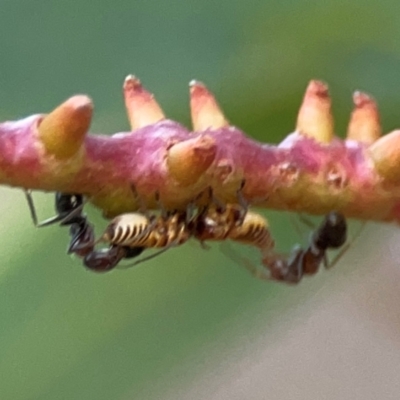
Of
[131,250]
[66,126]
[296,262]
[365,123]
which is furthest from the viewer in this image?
[296,262]

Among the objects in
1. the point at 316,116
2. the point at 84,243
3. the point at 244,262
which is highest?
the point at 316,116

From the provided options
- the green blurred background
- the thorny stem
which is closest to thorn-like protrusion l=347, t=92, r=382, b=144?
the thorny stem

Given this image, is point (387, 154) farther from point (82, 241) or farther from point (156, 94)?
point (156, 94)

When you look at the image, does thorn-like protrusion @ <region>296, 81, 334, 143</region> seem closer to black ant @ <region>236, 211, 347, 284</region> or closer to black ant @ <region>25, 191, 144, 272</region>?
black ant @ <region>25, 191, 144, 272</region>

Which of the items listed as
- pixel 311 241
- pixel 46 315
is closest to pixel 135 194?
pixel 311 241

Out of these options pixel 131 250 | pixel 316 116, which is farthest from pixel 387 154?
pixel 131 250

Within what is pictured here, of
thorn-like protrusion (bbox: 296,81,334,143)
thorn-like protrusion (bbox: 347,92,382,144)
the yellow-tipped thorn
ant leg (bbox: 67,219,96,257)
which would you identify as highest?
the yellow-tipped thorn

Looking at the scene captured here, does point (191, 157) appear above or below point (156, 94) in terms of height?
above
